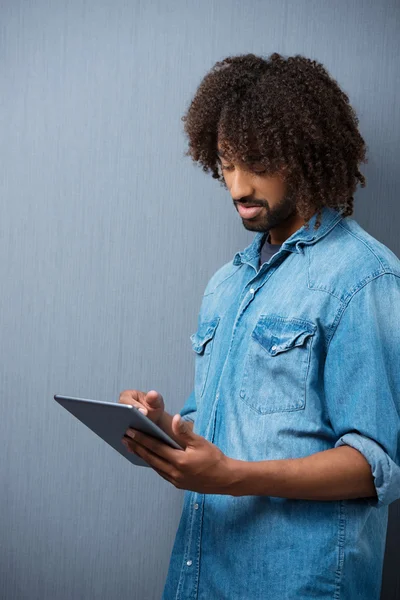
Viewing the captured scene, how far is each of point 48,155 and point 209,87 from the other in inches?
20.9

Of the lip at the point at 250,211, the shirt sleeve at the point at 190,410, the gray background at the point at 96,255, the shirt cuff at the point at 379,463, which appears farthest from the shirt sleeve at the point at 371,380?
the gray background at the point at 96,255

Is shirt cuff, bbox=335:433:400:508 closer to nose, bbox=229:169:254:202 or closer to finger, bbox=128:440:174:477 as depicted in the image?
finger, bbox=128:440:174:477

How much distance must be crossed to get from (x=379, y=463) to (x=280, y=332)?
252 millimetres

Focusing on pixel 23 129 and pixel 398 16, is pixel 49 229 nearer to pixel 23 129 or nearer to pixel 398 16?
pixel 23 129

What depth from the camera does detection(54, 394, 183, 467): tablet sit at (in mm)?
865

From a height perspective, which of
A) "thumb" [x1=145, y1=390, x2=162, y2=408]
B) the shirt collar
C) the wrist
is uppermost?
the shirt collar

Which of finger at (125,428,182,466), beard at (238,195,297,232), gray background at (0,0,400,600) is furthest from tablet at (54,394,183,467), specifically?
gray background at (0,0,400,600)

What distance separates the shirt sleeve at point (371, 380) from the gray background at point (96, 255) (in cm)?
59

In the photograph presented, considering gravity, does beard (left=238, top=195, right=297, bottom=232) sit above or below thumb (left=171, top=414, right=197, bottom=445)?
above

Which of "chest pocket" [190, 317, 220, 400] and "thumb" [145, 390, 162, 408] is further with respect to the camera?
"chest pocket" [190, 317, 220, 400]

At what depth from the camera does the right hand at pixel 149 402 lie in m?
1.02

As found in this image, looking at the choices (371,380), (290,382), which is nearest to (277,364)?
(290,382)

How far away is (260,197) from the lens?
1156mm

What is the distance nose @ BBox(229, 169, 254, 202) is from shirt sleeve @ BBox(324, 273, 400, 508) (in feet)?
0.90
